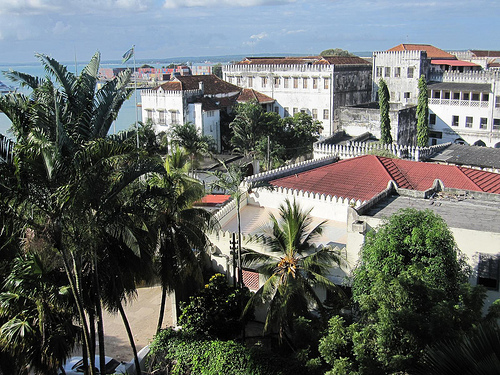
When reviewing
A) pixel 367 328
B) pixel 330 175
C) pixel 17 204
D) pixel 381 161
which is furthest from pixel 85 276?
pixel 381 161

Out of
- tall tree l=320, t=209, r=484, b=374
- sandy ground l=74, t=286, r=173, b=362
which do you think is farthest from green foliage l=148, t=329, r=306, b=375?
sandy ground l=74, t=286, r=173, b=362

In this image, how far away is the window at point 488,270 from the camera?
52.6 feet

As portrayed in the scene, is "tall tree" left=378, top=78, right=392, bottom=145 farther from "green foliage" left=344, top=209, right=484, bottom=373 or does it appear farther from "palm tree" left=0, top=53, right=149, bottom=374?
"palm tree" left=0, top=53, right=149, bottom=374

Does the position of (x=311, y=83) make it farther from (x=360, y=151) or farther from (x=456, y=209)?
(x=456, y=209)

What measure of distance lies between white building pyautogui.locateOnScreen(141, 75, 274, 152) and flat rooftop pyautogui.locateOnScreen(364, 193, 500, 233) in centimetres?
3428

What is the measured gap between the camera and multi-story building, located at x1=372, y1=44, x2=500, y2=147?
53344mm

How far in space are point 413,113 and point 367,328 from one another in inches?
1650

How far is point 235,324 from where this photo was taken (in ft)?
60.3

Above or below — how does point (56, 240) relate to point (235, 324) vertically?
above

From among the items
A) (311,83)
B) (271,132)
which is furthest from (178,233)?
(311,83)

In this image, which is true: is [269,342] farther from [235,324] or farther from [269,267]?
[269,267]

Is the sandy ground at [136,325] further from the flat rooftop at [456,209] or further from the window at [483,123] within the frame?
the window at [483,123]

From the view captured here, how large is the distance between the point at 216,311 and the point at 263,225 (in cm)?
579

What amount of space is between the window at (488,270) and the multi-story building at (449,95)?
4092 cm
